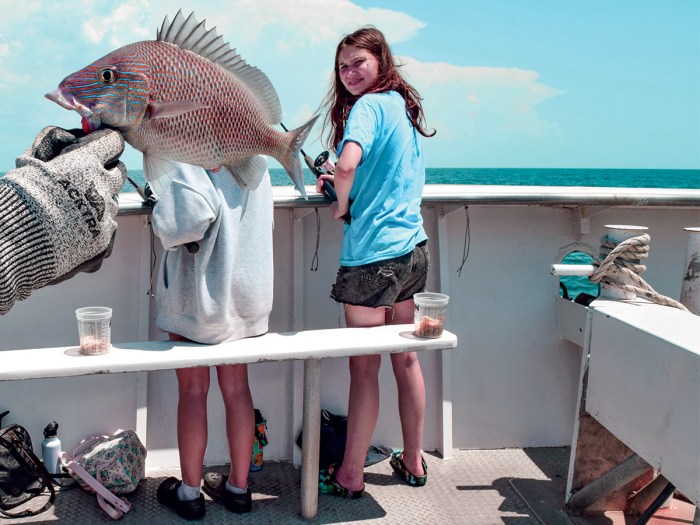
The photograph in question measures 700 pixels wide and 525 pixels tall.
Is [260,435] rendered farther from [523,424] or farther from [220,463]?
[523,424]

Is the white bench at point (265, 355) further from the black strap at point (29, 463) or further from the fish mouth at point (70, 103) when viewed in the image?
the fish mouth at point (70, 103)

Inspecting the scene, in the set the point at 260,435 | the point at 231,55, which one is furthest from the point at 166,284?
the point at 231,55

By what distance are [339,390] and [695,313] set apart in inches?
77.5

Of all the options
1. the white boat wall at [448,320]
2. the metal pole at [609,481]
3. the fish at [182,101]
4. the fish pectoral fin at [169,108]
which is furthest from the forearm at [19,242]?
the metal pole at [609,481]

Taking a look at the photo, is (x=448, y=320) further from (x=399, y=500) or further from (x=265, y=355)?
(x=265, y=355)

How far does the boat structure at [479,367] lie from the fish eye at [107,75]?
169 cm

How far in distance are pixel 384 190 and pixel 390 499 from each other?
1.58 meters

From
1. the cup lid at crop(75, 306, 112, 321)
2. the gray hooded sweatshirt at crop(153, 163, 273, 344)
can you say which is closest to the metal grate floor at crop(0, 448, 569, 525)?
the gray hooded sweatshirt at crop(153, 163, 273, 344)

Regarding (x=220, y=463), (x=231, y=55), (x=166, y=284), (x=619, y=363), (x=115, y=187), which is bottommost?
(x=220, y=463)

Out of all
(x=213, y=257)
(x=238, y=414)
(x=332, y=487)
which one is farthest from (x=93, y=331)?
(x=332, y=487)

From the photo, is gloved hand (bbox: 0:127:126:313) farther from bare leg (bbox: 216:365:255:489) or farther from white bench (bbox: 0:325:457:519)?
Answer: bare leg (bbox: 216:365:255:489)

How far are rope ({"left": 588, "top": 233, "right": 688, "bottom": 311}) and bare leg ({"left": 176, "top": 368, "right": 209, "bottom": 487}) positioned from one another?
1917mm

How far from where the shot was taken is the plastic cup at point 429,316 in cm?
298

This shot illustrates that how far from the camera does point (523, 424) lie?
4184mm
